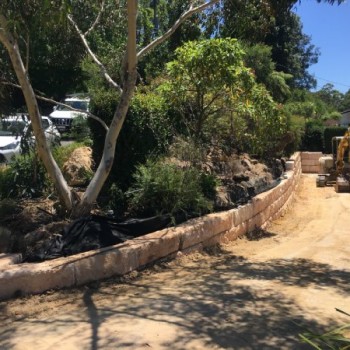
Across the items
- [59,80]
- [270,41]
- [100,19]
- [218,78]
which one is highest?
[270,41]

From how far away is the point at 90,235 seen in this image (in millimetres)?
6812

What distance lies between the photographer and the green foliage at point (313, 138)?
33531 millimetres

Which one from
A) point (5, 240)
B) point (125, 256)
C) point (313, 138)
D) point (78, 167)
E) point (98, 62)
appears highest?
point (98, 62)

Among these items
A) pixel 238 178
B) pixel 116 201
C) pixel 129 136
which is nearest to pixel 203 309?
pixel 116 201

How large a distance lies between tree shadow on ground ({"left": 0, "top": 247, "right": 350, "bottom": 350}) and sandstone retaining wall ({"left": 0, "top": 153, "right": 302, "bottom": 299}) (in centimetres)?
21

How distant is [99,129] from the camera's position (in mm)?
9328

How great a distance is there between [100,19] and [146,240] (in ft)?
16.1

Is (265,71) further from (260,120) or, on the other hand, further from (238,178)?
(238,178)

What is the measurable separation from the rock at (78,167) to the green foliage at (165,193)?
168 centimetres

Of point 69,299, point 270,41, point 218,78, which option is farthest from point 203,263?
point 270,41

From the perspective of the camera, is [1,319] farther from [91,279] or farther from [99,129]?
[99,129]

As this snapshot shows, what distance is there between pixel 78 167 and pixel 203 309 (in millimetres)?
5467

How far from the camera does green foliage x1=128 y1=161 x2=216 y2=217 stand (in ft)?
26.4

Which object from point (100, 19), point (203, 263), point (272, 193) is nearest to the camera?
point (203, 263)
